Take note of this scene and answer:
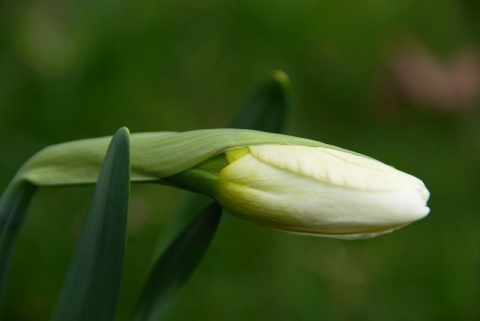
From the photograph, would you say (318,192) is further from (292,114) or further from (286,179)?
(292,114)

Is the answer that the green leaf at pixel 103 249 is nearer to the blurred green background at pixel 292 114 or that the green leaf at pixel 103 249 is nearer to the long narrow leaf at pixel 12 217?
the long narrow leaf at pixel 12 217

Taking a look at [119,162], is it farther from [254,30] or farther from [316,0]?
[316,0]

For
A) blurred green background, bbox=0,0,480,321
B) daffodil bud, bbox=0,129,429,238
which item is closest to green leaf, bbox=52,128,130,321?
daffodil bud, bbox=0,129,429,238

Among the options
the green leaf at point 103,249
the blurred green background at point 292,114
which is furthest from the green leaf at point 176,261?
the blurred green background at point 292,114

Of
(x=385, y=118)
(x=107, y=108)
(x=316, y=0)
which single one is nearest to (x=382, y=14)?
(x=316, y=0)

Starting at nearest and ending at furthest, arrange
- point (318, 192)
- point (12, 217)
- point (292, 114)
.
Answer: point (318, 192)
point (12, 217)
point (292, 114)

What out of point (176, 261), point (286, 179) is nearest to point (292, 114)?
point (176, 261)
